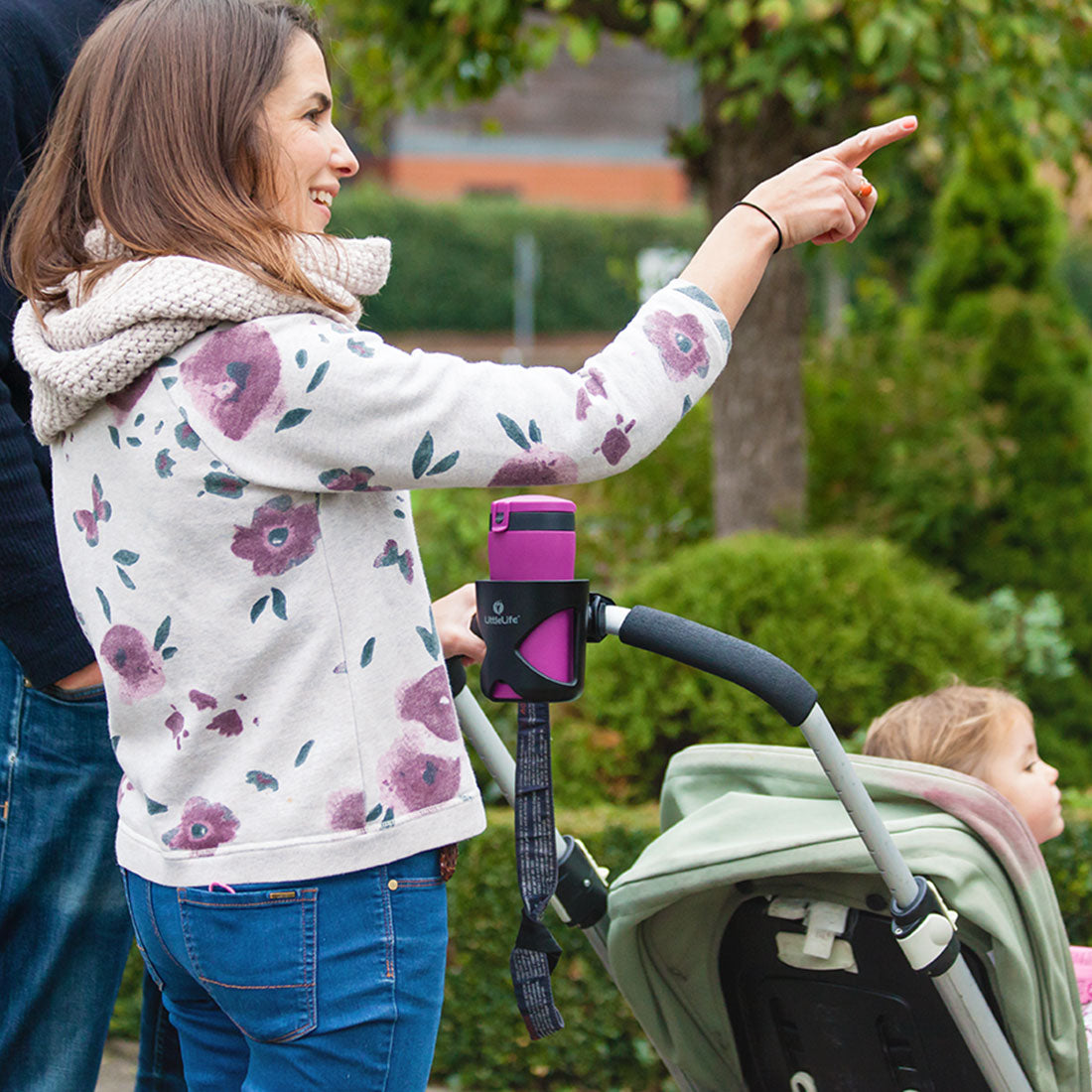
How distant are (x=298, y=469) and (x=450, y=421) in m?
0.16

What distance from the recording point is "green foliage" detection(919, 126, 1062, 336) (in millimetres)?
5645

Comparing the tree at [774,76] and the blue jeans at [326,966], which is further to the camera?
the tree at [774,76]

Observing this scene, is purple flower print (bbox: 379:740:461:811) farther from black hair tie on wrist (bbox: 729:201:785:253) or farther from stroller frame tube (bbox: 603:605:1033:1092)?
black hair tie on wrist (bbox: 729:201:785:253)

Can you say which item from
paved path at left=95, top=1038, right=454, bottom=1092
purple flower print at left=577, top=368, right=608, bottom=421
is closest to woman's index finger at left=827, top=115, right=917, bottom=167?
purple flower print at left=577, top=368, right=608, bottom=421

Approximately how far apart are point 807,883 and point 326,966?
83 cm

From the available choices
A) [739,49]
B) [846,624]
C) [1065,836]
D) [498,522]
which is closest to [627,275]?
[739,49]

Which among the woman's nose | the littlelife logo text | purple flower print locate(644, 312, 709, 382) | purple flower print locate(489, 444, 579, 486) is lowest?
the littlelife logo text

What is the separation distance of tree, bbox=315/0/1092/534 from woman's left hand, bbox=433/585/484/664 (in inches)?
90.4

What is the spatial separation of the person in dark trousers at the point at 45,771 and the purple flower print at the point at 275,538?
0.48 meters

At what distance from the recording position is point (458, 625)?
1772 mm

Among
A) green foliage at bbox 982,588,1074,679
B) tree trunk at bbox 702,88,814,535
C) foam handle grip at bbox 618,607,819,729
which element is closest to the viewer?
foam handle grip at bbox 618,607,819,729

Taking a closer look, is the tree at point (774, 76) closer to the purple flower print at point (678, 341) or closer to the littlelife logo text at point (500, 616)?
the purple flower print at point (678, 341)

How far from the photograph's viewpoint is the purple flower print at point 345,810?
1.43m

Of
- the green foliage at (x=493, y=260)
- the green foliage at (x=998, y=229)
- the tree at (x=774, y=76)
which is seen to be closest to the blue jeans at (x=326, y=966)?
the tree at (x=774, y=76)
